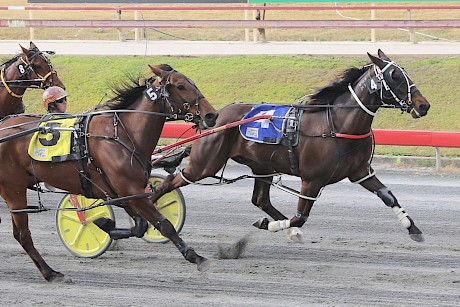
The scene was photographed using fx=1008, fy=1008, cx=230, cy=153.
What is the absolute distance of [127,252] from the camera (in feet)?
32.9

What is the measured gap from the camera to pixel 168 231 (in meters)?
8.58

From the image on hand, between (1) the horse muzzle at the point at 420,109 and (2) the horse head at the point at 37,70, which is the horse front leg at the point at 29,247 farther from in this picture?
(1) the horse muzzle at the point at 420,109

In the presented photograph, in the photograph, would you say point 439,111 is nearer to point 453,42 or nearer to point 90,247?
point 453,42

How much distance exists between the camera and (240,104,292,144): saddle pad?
10.0m

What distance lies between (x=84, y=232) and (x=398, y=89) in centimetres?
335

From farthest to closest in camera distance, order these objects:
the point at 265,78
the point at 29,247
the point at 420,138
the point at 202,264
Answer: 1. the point at 265,78
2. the point at 420,138
3. the point at 29,247
4. the point at 202,264

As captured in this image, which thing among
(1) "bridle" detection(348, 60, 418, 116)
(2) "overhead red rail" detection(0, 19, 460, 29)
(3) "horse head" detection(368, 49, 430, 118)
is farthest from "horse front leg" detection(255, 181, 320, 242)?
(2) "overhead red rail" detection(0, 19, 460, 29)

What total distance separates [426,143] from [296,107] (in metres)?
5.53

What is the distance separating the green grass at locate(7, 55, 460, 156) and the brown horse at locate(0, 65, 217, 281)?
9324mm

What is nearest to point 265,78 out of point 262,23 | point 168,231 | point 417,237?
point 262,23

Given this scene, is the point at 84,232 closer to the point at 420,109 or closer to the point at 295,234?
the point at 295,234

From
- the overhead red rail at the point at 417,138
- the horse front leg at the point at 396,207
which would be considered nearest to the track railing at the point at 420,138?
the overhead red rail at the point at 417,138

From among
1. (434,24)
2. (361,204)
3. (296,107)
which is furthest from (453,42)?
(296,107)

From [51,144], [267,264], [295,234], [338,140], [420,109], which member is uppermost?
[420,109]
